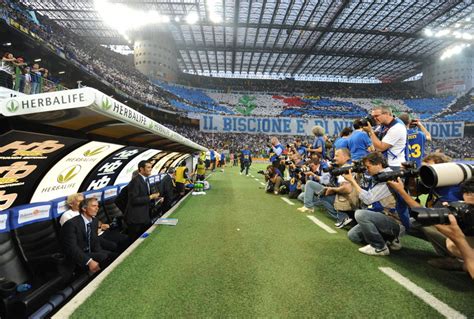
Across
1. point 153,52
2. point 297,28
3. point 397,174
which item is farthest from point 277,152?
point 153,52

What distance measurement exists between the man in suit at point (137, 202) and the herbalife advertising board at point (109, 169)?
0.77 metres

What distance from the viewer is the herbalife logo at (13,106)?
2.28 metres

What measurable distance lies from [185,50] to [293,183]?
38969mm

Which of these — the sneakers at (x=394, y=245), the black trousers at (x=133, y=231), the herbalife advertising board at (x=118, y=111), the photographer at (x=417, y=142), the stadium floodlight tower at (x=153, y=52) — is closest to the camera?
the herbalife advertising board at (x=118, y=111)

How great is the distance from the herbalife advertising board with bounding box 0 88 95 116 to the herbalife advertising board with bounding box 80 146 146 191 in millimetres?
Result: 2852

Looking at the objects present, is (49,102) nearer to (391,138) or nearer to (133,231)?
(133,231)

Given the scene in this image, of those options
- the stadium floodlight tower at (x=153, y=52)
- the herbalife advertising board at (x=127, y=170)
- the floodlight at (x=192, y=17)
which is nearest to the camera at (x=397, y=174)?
the herbalife advertising board at (x=127, y=170)

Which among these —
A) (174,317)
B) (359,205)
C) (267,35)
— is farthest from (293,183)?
(267,35)

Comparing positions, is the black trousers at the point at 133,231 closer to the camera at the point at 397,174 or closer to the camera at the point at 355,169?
the camera at the point at 355,169

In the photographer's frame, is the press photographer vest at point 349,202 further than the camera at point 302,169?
No

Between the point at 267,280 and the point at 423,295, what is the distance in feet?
5.03

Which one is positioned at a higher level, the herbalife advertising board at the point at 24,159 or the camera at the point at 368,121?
the camera at the point at 368,121

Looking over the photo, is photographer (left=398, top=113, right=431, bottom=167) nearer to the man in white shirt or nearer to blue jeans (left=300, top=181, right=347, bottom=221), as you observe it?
blue jeans (left=300, top=181, right=347, bottom=221)

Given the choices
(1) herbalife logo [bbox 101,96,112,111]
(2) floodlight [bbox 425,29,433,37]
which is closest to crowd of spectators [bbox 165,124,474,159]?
(2) floodlight [bbox 425,29,433,37]
